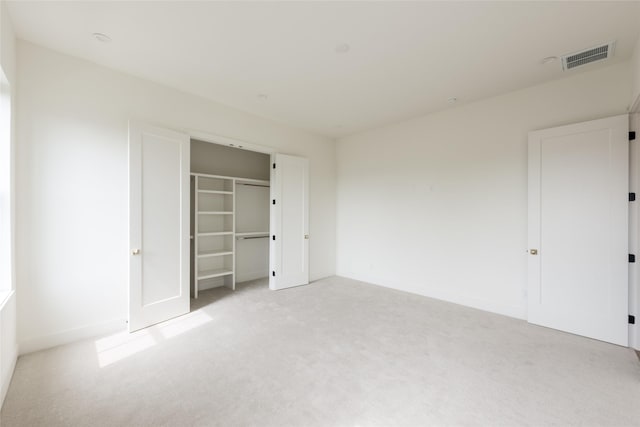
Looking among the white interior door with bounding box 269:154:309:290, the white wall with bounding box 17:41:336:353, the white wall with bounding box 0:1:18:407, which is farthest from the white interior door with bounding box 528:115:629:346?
the white wall with bounding box 0:1:18:407

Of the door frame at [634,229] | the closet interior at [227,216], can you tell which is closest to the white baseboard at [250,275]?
the closet interior at [227,216]

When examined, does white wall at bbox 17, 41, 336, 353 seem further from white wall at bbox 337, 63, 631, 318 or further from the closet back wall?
white wall at bbox 337, 63, 631, 318

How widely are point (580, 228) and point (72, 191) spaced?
567 centimetres

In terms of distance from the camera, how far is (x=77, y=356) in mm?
2498

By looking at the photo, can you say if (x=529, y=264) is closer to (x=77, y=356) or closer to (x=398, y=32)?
(x=398, y=32)

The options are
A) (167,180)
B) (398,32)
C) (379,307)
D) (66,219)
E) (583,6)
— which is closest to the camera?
(583,6)

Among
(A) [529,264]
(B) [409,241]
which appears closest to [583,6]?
(A) [529,264]

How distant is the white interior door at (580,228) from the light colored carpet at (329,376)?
1.05 ft

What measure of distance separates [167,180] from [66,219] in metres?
1.04

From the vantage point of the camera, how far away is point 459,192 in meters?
4.08

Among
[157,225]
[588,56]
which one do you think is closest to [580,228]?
[588,56]

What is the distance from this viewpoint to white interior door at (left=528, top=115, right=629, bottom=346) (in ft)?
9.27

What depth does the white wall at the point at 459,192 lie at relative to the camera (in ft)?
10.8

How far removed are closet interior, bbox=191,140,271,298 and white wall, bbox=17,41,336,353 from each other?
133 centimetres
